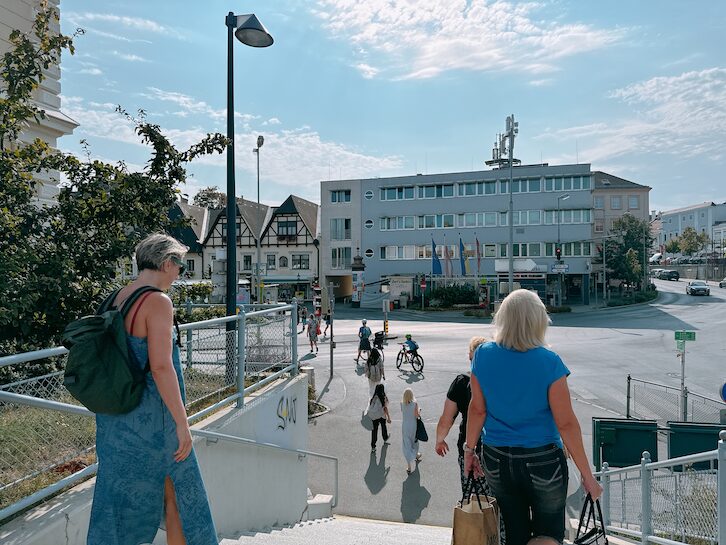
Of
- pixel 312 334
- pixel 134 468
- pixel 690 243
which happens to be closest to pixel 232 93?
pixel 134 468

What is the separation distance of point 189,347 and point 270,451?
2.05 m

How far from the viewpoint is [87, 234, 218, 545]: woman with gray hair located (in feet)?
8.10

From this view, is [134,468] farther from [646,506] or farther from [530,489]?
[646,506]

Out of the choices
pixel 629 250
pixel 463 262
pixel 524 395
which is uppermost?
pixel 629 250

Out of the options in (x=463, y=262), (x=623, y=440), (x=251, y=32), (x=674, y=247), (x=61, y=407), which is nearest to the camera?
(x=61, y=407)

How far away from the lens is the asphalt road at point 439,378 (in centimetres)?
924

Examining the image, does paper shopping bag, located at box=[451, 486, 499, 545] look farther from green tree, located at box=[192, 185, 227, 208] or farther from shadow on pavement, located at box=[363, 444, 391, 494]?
green tree, located at box=[192, 185, 227, 208]

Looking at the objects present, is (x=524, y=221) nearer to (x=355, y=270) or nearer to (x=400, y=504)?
(x=355, y=270)

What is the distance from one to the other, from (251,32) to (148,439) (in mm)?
7292

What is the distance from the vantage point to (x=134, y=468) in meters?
2.54

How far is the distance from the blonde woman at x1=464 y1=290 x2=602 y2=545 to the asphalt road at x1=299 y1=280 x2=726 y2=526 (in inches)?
212

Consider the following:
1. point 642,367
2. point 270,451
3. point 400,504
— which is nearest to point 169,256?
point 270,451

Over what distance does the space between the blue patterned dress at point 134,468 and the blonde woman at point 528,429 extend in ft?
5.25

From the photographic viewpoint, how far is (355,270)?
52844 millimetres
